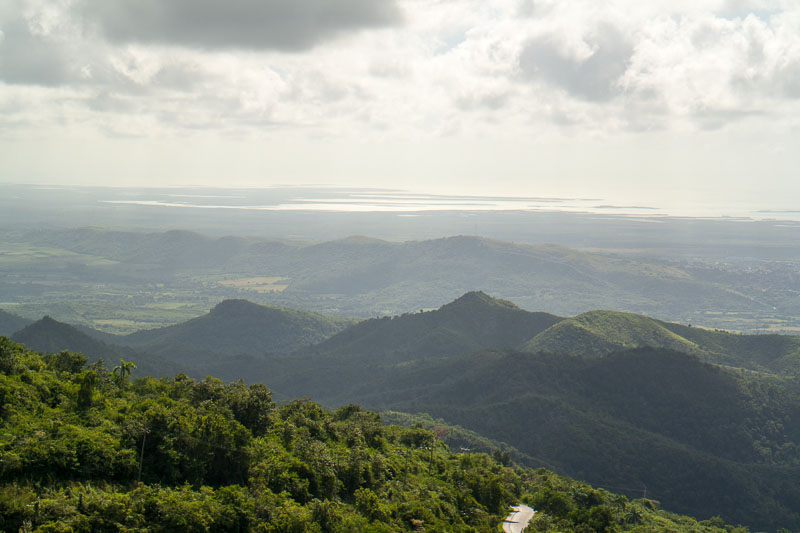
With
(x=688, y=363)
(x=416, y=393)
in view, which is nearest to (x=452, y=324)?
(x=416, y=393)

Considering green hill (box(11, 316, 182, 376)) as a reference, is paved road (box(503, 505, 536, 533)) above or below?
above

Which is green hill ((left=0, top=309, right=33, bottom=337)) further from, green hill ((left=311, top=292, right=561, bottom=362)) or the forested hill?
the forested hill

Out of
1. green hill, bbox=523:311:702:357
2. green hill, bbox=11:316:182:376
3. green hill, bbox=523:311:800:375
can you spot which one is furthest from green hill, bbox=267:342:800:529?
green hill, bbox=11:316:182:376

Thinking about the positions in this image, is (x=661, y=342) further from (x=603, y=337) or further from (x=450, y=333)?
(x=450, y=333)

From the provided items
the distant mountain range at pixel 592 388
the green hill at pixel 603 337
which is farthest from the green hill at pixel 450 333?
the green hill at pixel 603 337

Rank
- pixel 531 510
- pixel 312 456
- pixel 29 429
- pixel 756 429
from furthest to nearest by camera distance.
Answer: pixel 756 429 < pixel 531 510 < pixel 312 456 < pixel 29 429

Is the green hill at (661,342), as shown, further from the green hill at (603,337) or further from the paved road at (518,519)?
the paved road at (518,519)

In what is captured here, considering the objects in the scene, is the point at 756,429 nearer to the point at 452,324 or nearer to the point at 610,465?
the point at 610,465
